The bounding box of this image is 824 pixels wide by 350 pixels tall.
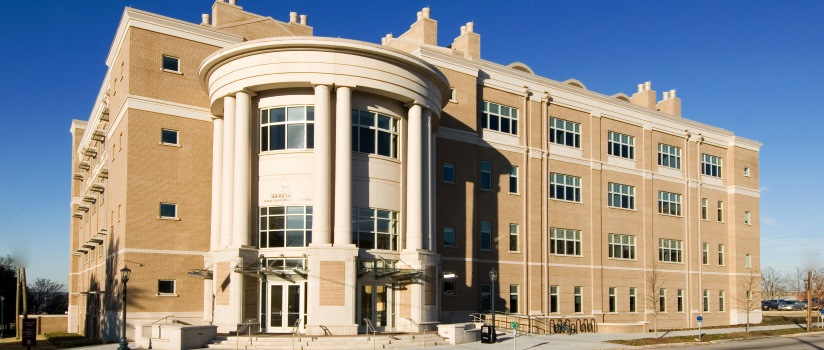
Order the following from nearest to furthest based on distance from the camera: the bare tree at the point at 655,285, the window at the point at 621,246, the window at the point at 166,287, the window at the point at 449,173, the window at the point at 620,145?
the window at the point at 166,287 < the window at the point at 449,173 < the window at the point at 621,246 < the window at the point at 620,145 < the bare tree at the point at 655,285

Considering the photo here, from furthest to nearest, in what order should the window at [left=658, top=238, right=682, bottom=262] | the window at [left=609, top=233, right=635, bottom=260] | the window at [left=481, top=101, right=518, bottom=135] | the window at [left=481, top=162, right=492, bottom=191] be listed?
1. the window at [left=658, top=238, right=682, bottom=262]
2. the window at [left=609, top=233, right=635, bottom=260]
3. the window at [left=481, top=101, right=518, bottom=135]
4. the window at [left=481, top=162, right=492, bottom=191]

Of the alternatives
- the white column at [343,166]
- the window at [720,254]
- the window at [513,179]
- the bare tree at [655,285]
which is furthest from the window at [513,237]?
the window at [720,254]

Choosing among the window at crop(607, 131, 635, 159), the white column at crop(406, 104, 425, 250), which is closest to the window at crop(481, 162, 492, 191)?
the white column at crop(406, 104, 425, 250)

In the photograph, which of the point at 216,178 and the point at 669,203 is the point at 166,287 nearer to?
the point at 216,178

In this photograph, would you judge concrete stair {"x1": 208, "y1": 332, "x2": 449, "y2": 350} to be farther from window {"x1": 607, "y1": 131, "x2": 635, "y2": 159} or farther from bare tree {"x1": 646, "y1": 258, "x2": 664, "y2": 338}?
bare tree {"x1": 646, "y1": 258, "x2": 664, "y2": 338}

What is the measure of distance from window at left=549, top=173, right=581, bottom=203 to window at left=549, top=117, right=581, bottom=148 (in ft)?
7.61

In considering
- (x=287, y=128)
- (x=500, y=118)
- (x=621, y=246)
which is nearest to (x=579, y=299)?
(x=621, y=246)

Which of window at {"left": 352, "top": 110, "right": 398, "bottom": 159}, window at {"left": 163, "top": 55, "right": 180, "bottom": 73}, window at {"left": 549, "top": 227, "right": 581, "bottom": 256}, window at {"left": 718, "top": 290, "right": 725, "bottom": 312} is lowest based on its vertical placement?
window at {"left": 718, "top": 290, "right": 725, "bottom": 312}

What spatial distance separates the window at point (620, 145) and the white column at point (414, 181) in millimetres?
23473

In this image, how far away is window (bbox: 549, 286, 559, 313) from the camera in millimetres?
50750

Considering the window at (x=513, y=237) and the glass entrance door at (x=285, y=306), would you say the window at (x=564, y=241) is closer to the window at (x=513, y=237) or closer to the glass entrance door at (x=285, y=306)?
the window at (x=513, y=237)

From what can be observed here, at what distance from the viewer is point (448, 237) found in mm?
45125

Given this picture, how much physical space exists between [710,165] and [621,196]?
43.1ft

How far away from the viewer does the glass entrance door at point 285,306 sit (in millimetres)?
35312
